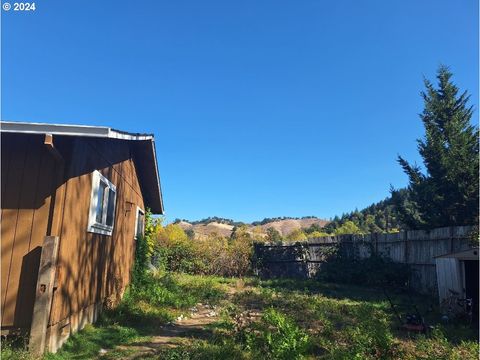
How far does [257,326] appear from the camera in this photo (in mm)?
6809

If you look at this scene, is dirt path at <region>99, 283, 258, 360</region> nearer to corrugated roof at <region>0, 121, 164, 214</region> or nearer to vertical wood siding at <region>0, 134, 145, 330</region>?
vertical wood siding at <region>0, 134, 145, 330</region>

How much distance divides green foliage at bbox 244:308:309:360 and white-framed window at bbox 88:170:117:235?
3.62 m

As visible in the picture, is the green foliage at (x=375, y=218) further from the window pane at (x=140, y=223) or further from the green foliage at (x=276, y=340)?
the green foliage at (x=276, y=340)

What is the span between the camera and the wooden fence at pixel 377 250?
1312 cm

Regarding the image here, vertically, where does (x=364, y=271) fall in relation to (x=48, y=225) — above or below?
below

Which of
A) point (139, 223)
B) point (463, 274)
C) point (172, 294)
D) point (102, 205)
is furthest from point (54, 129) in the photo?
point (463, 274)

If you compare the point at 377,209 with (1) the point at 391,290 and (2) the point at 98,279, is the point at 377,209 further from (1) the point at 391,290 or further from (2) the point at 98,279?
(2) the point at 98,279

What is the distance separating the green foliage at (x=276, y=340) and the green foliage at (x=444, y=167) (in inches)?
476

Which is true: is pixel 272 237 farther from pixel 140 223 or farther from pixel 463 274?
pixel 463 274

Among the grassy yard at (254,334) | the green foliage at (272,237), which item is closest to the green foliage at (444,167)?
the grassy yard at (254,334)

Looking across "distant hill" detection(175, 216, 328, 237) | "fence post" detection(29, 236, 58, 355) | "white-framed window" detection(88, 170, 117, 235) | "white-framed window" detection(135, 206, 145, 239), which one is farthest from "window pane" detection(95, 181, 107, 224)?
"distant hill" detection(175, 216, 328, 237)

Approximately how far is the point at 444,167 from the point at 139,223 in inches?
501

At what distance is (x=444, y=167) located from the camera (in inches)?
637

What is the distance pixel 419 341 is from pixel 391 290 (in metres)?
8.69
